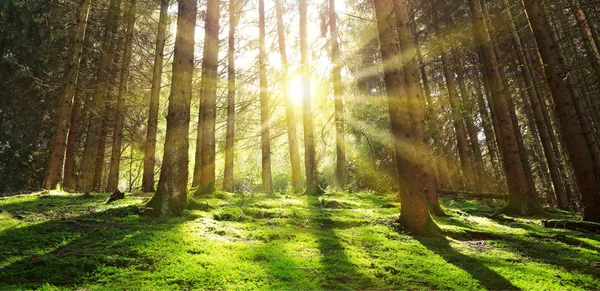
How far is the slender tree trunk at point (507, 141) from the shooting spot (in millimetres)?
8812

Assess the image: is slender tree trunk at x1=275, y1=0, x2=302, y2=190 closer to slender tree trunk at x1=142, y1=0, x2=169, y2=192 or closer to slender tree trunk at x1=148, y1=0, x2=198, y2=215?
slender tree trunk at x1=142, y1=0, x2=169, y2=192

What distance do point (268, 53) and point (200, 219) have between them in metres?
13.1

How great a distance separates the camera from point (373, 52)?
55.9ft

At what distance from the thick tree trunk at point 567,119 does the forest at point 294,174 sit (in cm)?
4

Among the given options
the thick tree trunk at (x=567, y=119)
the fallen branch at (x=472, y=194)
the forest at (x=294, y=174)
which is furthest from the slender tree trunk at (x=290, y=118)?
the thick tree trunk at (x=567, y=119)

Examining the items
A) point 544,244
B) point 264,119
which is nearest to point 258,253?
point 544,244

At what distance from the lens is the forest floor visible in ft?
10.6

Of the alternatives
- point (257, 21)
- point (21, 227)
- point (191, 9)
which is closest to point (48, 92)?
point (257, 21)

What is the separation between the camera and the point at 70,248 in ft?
12.1

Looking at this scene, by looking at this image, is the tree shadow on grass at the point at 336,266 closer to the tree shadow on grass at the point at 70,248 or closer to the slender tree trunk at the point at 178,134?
the tree shadow on grass at the point at 70,248

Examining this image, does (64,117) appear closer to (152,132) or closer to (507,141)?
(152,132)

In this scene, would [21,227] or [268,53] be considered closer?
[21,227]

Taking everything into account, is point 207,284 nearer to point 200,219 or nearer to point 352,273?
point 352,273

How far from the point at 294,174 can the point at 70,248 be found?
1186cm
